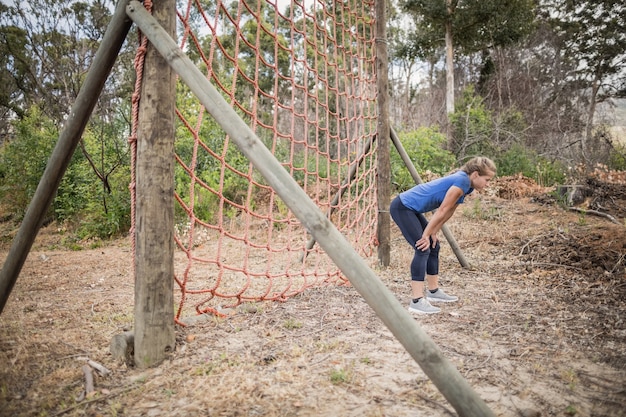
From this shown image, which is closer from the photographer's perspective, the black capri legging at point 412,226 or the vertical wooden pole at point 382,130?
the black capri legging at point 412,226

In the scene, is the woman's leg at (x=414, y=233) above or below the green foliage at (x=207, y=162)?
below

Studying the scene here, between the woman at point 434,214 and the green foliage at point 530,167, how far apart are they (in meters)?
5.63

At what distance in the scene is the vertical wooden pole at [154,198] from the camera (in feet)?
5.22

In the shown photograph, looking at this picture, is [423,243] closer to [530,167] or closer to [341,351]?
[341,351]

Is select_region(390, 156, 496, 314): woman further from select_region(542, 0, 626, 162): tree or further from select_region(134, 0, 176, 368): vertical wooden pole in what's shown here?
select_region(542, 0, 626, 162): tree

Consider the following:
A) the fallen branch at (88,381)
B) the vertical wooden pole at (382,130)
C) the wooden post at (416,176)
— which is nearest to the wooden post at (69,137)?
the fallen branch at (88,381)

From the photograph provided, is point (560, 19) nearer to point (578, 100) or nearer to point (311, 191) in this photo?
point (578, 100)

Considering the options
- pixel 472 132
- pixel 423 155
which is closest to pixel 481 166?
pixel 423 155

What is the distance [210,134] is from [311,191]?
2224mm

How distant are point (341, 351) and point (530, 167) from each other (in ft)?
25.9

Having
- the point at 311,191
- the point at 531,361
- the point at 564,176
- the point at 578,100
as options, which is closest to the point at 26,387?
the point at 531,361

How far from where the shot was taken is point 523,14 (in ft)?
38.1

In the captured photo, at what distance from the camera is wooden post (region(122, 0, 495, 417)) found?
1055 mm

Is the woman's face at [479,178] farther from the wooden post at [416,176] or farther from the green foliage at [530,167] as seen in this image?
the green foliage at [530,167]
